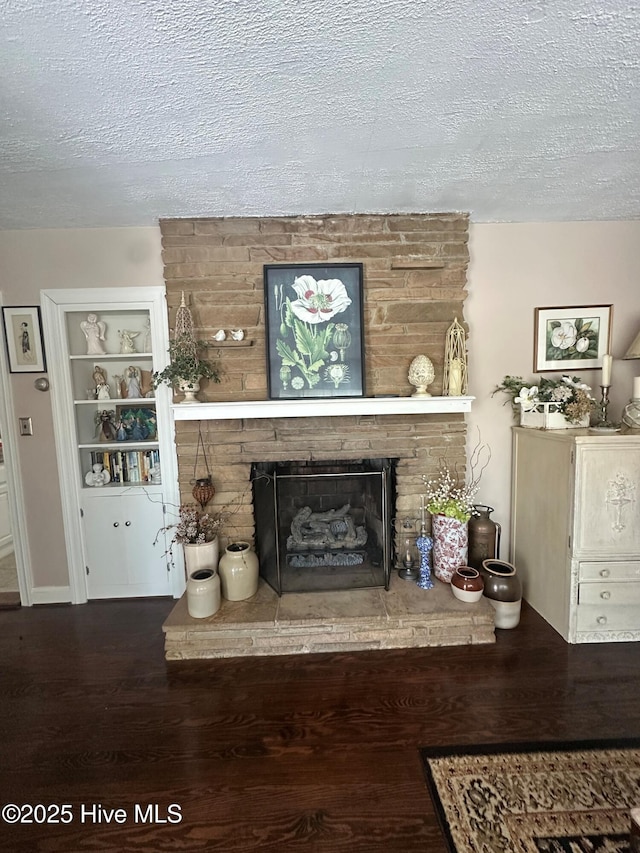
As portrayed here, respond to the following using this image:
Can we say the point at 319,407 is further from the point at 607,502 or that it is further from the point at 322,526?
the point at 607,502

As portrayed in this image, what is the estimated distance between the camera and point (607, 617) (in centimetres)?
199

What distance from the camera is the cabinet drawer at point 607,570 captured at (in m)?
1.96

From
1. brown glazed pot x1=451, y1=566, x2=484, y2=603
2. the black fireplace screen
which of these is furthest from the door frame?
brown glazed pot x1=451, y1=566, x2=484, y2=603

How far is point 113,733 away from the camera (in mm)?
1555

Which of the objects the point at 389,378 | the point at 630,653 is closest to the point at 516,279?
the point at 389,378

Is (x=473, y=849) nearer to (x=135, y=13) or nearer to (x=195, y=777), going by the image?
(x=195, y=777)

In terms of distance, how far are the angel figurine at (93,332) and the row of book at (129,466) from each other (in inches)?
27.8

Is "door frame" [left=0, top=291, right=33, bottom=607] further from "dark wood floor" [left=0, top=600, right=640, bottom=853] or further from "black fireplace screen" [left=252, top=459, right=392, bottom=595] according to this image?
"black fireplace screen" [left=252, top=459, right=392, bottom=595]

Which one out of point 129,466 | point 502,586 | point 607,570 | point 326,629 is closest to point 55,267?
point 129,466

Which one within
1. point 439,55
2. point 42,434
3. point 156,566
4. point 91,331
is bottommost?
point 156,566

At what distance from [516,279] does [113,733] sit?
3.22m

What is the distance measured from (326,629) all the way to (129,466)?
5.56 ft

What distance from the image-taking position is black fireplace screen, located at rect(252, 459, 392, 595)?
2.28m

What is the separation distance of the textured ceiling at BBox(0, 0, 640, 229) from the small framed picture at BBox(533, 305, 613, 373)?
2.14 ft
